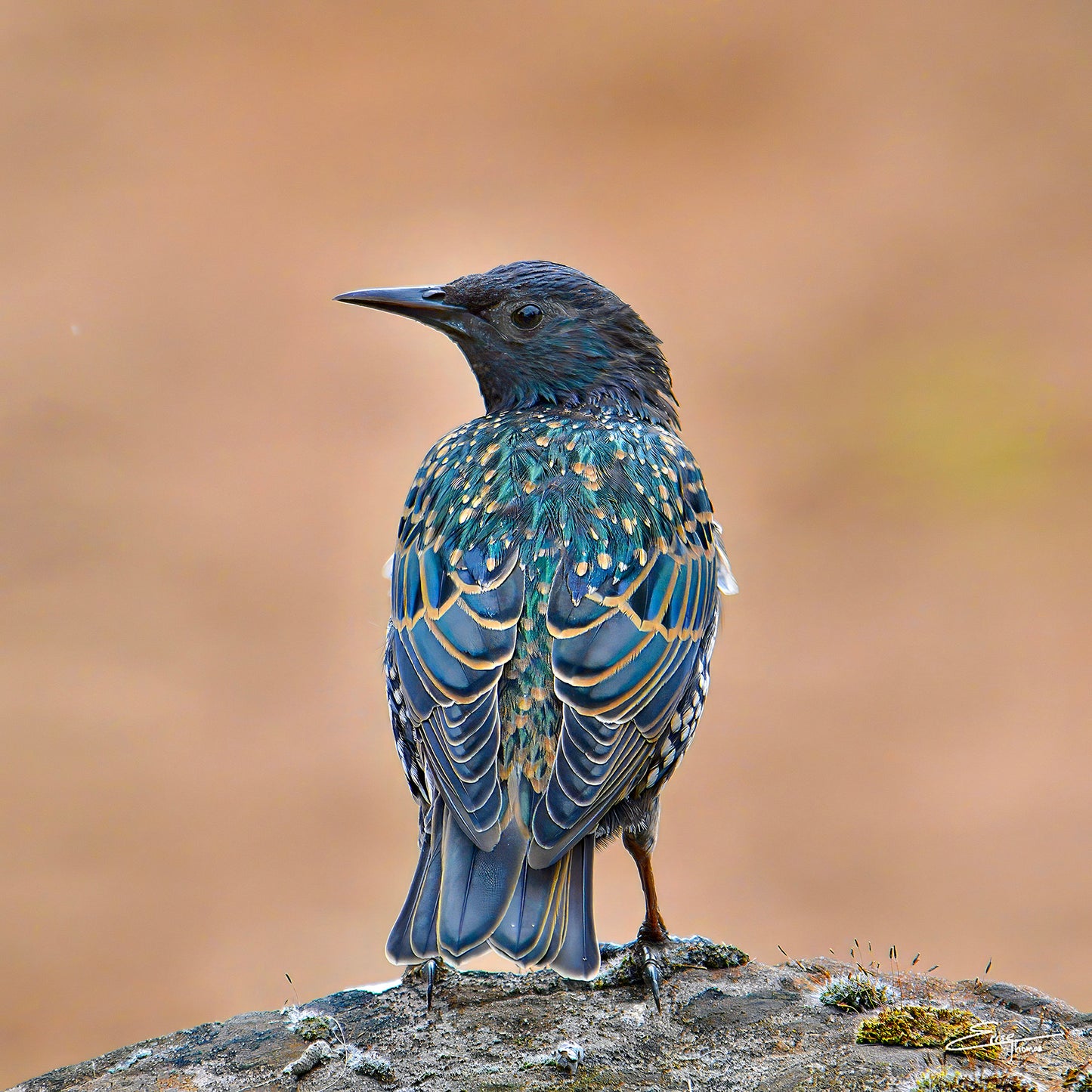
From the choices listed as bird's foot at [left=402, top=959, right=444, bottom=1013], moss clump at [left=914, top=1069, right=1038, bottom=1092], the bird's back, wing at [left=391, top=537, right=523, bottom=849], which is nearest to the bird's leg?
the bird's back

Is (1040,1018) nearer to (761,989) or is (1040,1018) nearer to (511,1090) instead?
(761,989)

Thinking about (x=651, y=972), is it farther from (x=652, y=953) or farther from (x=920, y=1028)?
(x=920, y=1028)

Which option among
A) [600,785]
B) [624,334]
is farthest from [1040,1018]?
[624,334]

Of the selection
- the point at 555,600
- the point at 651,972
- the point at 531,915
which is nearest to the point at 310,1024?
the point at 531,915

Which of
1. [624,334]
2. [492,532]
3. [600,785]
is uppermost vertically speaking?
[624,334]

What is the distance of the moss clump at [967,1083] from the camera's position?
10.3 ft

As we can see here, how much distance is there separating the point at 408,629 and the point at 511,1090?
5.15ft

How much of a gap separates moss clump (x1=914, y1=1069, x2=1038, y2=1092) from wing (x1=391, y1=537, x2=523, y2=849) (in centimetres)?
139

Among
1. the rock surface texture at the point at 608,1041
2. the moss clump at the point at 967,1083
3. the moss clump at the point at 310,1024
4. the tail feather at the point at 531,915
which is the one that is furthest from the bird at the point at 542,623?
the moss clump at the point at 967,1083

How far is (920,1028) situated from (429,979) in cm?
159

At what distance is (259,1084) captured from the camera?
3521 mm

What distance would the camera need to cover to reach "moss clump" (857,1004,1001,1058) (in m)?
3.40

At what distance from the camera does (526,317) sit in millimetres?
4977

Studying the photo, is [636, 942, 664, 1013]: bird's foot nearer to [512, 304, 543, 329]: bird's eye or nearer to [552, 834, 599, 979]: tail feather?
[552, 834, 599, 979]: tail feather
